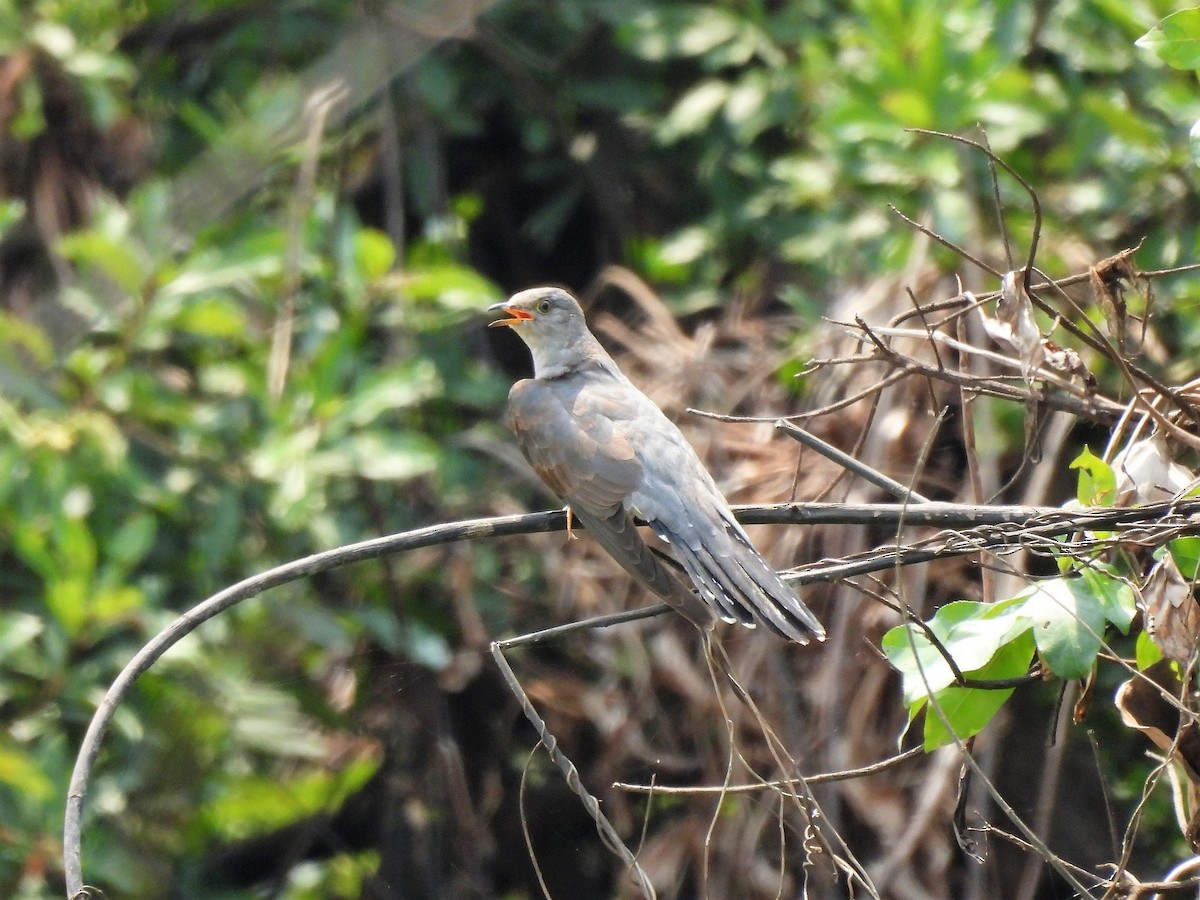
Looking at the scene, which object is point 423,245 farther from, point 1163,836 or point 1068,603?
point 1068,603

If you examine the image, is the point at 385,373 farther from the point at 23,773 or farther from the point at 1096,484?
the point at 1096,484

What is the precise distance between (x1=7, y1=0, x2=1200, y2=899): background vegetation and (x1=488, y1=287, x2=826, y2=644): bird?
634mm

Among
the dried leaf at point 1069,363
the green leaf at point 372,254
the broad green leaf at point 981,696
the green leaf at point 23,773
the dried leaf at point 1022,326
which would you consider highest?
the dried leaf at point 1022,326

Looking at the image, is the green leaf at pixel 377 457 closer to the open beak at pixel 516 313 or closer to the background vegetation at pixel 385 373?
the background vegetation at pixel 385 373

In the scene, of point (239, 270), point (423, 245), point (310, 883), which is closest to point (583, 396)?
point (239, 270)

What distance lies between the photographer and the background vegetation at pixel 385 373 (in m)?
5.06

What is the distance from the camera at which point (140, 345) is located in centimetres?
529

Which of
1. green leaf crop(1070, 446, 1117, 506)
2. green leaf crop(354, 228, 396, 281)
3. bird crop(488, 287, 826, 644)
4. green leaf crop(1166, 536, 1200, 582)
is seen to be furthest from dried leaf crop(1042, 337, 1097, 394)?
green leaf crop(354, 228, 396, 281)

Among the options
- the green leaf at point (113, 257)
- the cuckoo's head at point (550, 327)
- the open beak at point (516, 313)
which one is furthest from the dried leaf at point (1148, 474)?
the green leaf at point (113, 257)

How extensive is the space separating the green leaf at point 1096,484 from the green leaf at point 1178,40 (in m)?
0.76

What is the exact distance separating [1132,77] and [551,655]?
323 cm

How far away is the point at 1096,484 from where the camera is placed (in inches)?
107

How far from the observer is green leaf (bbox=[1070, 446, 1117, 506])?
8.84 ft

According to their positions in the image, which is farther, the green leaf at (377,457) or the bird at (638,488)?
the green leaf at (377,457)
